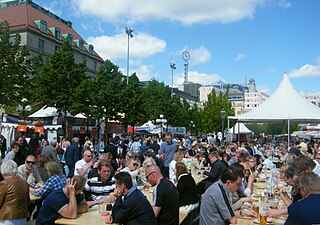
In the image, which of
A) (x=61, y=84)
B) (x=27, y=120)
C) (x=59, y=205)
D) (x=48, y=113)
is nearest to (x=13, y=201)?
(x=59, y=205)

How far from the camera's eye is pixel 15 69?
20.3 meters

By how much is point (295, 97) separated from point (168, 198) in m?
17.6

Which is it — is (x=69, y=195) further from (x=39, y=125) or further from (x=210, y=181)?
(x=39, y=125)

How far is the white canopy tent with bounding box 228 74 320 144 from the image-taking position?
60.6ft

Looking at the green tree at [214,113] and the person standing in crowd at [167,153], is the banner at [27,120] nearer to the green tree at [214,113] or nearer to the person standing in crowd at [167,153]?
the person standing in crowd at [167,153]

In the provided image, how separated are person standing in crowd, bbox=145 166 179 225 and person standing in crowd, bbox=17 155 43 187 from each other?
403cm

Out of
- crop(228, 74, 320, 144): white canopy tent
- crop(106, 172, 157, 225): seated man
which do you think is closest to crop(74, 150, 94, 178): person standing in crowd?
crop(106, 172, 157, 225): seated man

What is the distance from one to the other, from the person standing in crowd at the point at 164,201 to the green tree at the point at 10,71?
1709cm

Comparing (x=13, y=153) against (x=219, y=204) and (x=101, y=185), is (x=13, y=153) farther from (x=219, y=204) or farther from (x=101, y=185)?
(x=219, y=204)

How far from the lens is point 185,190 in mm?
6516

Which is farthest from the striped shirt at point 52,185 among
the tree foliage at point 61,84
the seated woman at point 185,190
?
the tree foliage at point 61,84

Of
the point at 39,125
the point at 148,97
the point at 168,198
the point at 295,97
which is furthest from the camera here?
the point at 148,97

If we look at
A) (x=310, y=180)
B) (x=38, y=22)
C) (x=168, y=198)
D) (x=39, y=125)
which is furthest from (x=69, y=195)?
(x=38, y=22)

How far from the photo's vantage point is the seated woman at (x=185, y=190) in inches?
252
